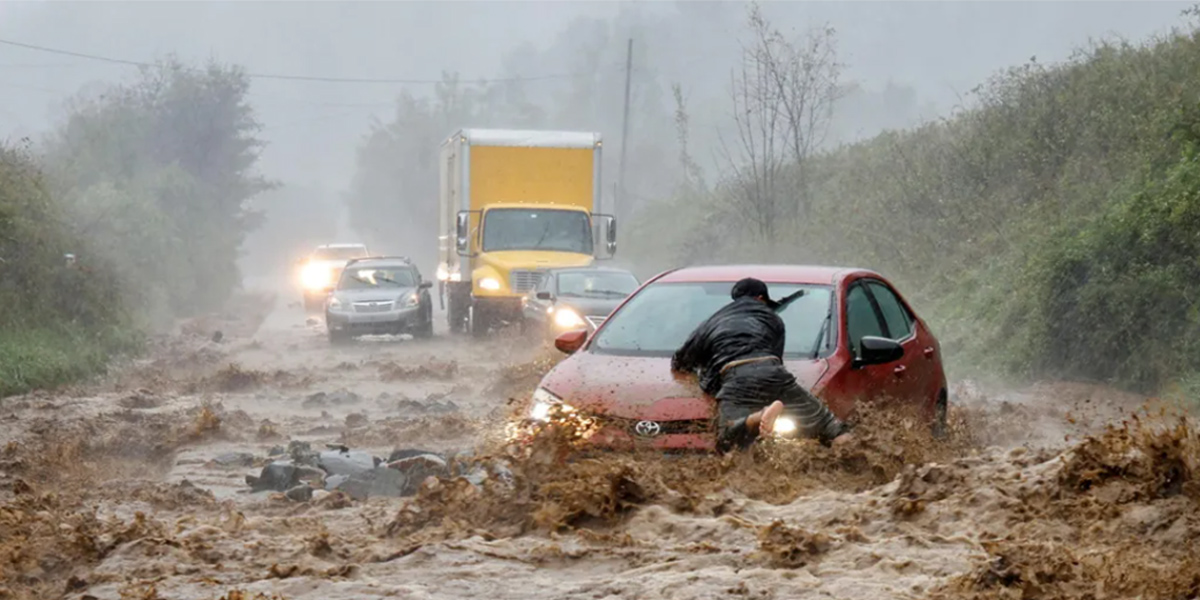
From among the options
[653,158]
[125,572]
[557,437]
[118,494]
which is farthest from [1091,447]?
[653,158]

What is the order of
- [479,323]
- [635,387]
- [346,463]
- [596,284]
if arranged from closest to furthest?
1. [635,387]
2. [346,463]
3. [596,284]
4. [479,323]

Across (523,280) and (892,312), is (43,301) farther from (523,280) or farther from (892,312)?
(892,312)

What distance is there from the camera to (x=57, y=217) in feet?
88.9

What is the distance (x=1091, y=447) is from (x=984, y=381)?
13038 mm

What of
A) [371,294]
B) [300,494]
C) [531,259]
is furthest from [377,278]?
[300,494]

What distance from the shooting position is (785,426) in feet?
28.1

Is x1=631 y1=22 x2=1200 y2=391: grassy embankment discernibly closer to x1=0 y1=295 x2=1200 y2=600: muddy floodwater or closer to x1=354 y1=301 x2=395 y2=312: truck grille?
x1=0 y1=295 x2=1200 y2=600: muddy floodwater

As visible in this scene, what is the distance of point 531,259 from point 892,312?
55.7ft

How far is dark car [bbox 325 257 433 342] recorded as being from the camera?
94.1ft

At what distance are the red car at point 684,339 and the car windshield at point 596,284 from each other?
40.0 feet

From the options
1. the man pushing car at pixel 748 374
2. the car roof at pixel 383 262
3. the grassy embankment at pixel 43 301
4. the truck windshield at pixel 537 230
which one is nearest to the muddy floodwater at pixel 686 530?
the man pushing car at pixel 748 374

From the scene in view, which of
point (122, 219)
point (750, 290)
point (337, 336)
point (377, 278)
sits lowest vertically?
point (337, 336)

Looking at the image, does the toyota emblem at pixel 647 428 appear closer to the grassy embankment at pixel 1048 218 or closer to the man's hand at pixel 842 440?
the man's hand at pixel 842 440

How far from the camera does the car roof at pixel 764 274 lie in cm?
1028
